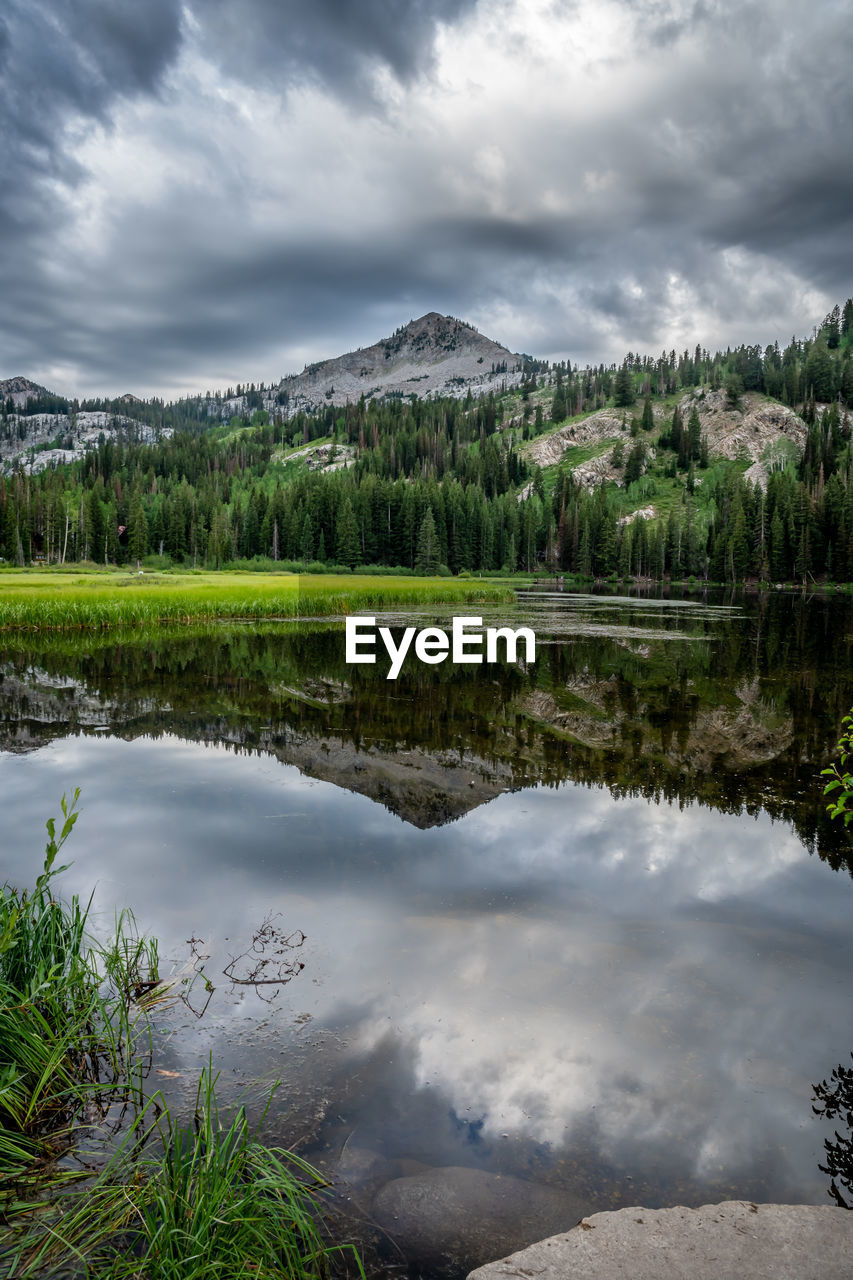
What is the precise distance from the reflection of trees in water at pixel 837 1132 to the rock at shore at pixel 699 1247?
0.32 metres

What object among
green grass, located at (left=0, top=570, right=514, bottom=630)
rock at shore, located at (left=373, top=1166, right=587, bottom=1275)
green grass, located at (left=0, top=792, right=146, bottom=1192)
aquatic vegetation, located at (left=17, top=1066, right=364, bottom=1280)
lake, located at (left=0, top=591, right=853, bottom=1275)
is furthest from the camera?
green grass, located at (left=0, top=570, right=514, bottom=630)

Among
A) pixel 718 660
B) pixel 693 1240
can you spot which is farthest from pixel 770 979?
pixel 718 660

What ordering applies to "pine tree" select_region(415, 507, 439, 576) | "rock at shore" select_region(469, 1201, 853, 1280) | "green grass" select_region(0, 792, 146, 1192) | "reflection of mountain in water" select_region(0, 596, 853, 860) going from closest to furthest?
"rock at shore" select_region(469, 1201, 853, 1280)
"green grass" select_region(0, 792, 146, 1192)
"reflection of mountain in water" select_region(0, 596, 853, 860)
"pine tree" select_region(415, 507, 439, 576)

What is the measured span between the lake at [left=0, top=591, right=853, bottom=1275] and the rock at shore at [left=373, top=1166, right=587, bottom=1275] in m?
0.03

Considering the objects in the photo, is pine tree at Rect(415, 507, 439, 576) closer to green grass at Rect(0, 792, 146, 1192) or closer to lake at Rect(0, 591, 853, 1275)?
lake at Rect(0, 591, 853, 1275)

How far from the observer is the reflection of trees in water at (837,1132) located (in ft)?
13.1

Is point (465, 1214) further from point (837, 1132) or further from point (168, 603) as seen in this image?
point (168, 603)

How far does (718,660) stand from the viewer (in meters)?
27.0

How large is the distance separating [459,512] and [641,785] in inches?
4979

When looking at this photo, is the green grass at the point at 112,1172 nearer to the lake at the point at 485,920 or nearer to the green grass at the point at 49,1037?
the green grass at the point at 49,1037

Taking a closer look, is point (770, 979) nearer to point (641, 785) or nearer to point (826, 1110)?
point (826, 1110)

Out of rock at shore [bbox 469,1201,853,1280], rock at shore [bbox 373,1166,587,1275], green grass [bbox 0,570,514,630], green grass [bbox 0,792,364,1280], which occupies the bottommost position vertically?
rock at shore [bbox 373,1166,587,1275]

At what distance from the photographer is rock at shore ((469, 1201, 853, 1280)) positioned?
10.7ft

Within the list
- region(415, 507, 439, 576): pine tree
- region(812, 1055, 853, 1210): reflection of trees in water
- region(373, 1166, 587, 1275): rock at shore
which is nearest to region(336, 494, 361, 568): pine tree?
region(415, 507, 439, 576): pine tree
